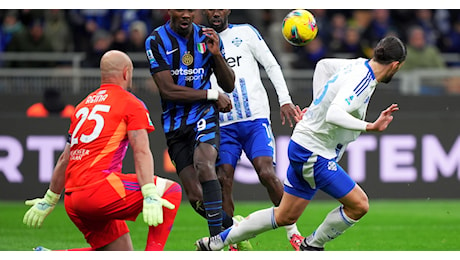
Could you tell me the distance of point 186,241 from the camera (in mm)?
9938

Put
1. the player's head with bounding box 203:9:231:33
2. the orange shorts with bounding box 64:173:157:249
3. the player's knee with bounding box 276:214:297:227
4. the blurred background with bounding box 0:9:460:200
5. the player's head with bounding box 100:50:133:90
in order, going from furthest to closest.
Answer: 1. the blurred background with bounding box 0:9:460:200
2. the player's head with bounding box 203:9:231:33
3. the player's knee with bounding box 276:214:297:227
4. the player's head with bounding box 100:50:133:90
5. the orange shorts with bounding box 64:173:157:249

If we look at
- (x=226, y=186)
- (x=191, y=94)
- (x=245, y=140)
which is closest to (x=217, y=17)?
(x=245, y=140)

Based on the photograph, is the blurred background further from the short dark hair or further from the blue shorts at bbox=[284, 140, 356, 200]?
the short dark hair

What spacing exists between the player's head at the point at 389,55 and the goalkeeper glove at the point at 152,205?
207cm

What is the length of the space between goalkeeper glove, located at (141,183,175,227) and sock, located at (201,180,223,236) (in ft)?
3.88

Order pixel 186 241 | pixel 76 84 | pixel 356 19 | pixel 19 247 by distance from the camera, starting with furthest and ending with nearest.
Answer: pixel 356 19
pixel 76 84
pixel 186 241
pixel 19 247

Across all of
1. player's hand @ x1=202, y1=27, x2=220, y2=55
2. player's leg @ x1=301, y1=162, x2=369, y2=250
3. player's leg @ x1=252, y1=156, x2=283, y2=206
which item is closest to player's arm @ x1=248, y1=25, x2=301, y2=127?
player's leg @ x1=252, y1=156, x2=283, y2=206

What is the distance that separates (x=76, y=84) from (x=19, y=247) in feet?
23.4

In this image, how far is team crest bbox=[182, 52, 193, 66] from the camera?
8.32 metres

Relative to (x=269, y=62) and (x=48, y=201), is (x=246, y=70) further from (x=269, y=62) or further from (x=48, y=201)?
(x=48, y=201)

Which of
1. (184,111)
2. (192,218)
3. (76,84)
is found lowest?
(192,218)

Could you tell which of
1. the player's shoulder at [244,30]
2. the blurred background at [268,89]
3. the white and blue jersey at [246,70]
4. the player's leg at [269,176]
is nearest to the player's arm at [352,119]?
the player's leg at [269,176]

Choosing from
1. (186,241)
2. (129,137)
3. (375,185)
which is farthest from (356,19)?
(129,137)

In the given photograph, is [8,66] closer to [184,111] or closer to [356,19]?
[356,19]
